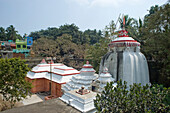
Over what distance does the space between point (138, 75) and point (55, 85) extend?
814cm

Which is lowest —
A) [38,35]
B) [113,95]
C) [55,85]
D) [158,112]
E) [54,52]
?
[55,85]

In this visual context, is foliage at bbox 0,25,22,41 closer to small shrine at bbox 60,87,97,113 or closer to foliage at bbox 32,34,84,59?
foliage at bbox 32,34,84,59

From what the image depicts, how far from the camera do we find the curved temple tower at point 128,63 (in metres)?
7.80

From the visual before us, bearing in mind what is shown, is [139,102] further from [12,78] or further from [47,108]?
[12,78]

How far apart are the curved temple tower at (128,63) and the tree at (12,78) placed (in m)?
6.58

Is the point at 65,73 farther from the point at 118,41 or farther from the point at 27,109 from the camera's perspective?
the point at 27,109

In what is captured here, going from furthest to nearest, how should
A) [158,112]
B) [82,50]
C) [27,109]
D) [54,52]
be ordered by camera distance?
[82,50]
[54,52]
[27,109]
[158,112]

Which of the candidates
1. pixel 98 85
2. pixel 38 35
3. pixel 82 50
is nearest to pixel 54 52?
pixel 82 50

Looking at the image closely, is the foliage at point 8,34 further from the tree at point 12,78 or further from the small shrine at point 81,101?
the small shrine at point 81,101

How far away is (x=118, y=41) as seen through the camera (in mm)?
8641

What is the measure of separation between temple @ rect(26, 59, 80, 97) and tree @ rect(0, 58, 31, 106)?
3589 mm

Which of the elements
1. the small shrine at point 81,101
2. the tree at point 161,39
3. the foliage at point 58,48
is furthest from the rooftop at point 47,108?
the foliage at point 58,48

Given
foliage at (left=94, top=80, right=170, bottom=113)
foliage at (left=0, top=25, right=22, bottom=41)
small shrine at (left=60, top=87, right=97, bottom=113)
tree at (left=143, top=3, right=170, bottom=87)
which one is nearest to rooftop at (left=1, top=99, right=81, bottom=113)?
small shrine at (left=60, top=87, right=97, bottom=113)

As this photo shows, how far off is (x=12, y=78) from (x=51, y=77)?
4.39 m
